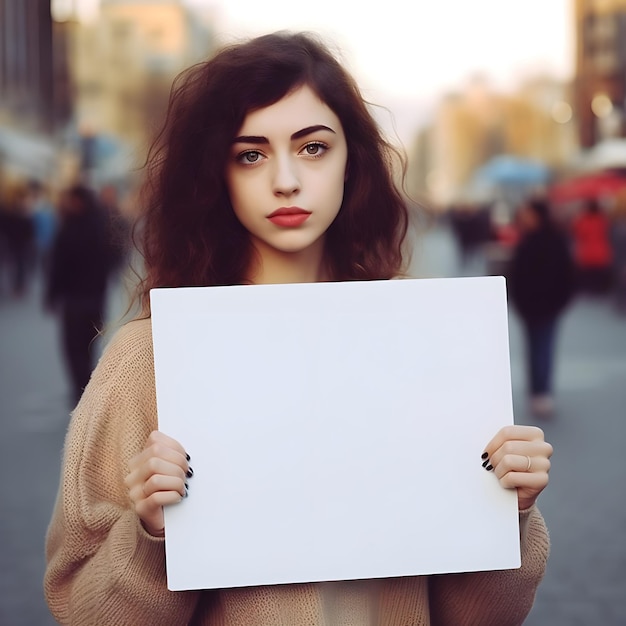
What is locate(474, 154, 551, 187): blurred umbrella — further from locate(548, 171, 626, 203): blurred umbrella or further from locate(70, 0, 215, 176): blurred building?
locate(70, 0, 215, 176): blurred building

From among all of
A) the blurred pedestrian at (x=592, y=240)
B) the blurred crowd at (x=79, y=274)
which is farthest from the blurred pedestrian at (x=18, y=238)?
the blurred pedestrian at (x=592, y=240)

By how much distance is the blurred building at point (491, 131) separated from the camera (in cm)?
913

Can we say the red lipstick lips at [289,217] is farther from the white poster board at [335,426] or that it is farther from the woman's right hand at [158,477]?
the woman's right hand at [158,477]

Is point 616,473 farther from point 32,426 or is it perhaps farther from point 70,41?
point 70,41

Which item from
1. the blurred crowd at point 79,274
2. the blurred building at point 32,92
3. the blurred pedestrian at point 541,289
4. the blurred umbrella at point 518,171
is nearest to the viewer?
the blurred crowd at point 79,274

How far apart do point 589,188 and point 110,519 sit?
8.31 meters

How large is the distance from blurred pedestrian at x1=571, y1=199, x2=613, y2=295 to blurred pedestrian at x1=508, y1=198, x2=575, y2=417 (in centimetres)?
206

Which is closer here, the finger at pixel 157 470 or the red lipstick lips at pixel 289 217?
the finger at pixel 157 470

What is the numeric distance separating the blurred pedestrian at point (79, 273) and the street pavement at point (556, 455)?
0.48 m

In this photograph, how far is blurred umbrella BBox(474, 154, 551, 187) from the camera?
9258 millimetres

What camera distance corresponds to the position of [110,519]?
60.8 inches

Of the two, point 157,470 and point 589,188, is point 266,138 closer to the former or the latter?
point 157,470

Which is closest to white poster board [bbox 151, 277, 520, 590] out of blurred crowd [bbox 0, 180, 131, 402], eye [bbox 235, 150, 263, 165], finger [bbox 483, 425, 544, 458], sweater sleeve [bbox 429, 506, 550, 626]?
finger [bbox 483, 425, 544, 458]

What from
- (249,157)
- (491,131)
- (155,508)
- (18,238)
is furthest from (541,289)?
(155,508)
